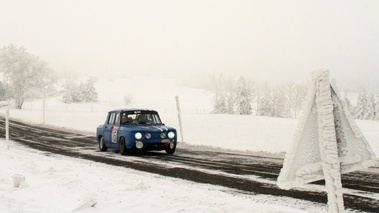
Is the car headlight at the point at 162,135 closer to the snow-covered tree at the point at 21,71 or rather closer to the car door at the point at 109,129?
the car door at the point at 109,129

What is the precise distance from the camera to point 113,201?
23.3 feet

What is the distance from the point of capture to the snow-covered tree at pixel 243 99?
84.9 metres

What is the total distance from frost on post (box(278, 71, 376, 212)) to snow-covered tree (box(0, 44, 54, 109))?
252 ft

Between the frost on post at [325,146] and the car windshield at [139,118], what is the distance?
1239 cm

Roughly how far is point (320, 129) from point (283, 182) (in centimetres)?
58

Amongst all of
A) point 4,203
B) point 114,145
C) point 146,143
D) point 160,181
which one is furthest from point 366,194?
point 114,145

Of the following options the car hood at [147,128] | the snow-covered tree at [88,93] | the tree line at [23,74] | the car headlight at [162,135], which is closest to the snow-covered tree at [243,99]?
the tree line at [23,74]

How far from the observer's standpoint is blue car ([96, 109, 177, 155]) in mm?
14547

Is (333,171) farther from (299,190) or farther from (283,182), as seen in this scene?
(299,190)

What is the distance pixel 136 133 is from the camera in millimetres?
14492

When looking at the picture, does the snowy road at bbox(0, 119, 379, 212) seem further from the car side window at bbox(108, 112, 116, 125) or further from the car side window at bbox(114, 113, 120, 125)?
the car side window at bbox(108, 112, 116, 125)

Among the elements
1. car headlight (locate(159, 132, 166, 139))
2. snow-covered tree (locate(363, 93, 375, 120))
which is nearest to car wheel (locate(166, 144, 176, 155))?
car headlight (locate(159, 132, 166, 139))

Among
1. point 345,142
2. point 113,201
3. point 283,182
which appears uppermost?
point 345,142

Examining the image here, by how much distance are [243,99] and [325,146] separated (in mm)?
82364
